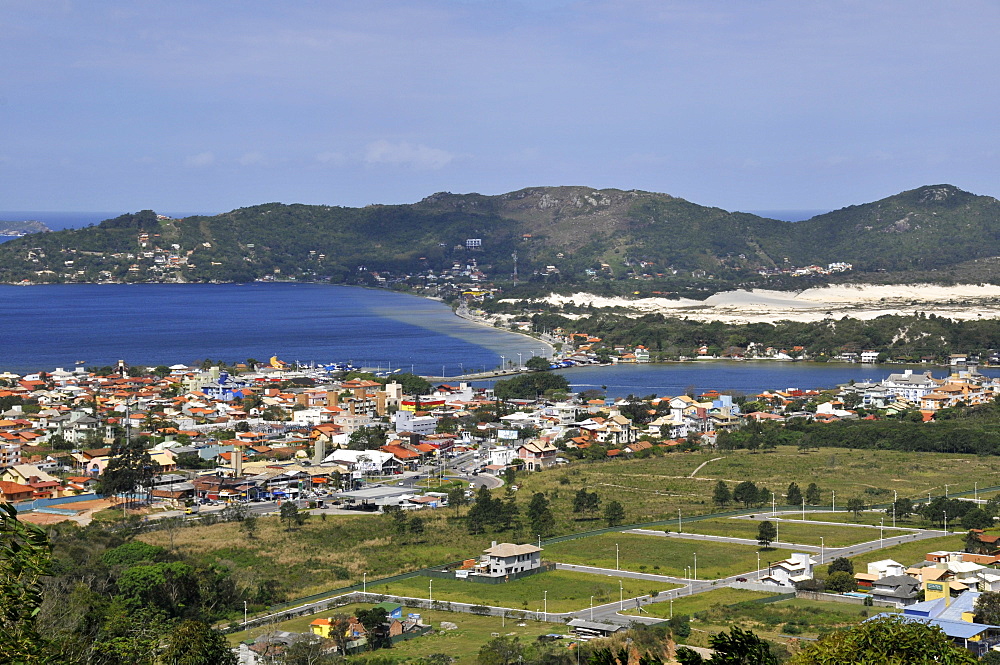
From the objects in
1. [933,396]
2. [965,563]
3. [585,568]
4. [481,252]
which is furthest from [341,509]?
[481,252]

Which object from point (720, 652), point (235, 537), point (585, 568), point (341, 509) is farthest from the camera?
point (341, 509)

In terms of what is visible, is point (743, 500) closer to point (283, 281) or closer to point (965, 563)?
point (965, 563)

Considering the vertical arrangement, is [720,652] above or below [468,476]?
above

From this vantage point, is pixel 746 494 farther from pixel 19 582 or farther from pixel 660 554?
pixel 19 582

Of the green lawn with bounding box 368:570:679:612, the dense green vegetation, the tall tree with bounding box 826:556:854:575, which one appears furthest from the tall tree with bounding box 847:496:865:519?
the dense green vegetation

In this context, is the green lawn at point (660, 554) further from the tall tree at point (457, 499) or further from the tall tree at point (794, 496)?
the tall tree at point (794, 496)

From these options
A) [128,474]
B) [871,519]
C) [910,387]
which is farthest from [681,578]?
[910,387]

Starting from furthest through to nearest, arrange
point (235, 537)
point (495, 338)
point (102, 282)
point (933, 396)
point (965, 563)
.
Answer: point (102, 282) → point (495, 338) → point (933, 396) → point (235, 537) → point (965, 563)
